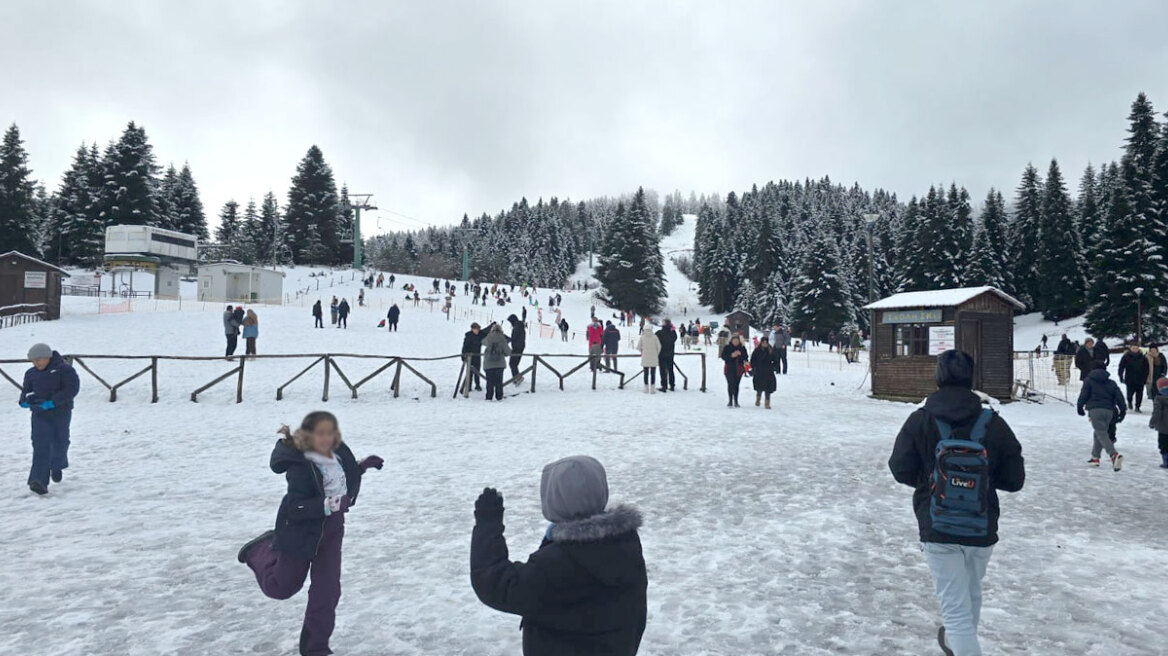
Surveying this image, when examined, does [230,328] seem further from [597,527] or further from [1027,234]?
[1027,234]

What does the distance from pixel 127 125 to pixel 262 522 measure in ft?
222

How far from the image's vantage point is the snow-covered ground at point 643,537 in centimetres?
383

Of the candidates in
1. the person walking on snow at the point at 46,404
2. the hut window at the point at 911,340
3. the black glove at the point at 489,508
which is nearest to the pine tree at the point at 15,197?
the person walking on snow at the point at 46,404

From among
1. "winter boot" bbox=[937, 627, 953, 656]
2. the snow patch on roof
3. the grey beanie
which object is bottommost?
"winter boot" bbox=[937, 627, 953, 656]

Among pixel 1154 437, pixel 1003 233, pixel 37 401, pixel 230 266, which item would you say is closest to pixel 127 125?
pixel 230 266

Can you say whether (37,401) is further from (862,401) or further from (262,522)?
(862,401)

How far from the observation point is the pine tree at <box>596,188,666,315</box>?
60062 millimetres

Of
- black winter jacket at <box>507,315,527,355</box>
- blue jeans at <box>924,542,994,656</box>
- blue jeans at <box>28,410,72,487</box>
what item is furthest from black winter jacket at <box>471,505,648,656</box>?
black winter jacket at <box>507,315,527,355</box>

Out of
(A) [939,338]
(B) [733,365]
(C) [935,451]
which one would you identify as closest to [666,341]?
(B) [733,365]

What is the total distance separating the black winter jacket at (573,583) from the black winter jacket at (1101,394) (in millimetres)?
8340

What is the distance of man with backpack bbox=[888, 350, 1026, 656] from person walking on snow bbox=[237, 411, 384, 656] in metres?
2.84

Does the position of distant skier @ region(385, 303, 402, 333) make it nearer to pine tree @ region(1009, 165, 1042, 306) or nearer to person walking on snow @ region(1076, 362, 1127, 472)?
person walking on snow @ region(1076, 362, 1127, 472)

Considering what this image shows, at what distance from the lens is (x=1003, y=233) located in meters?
56.6

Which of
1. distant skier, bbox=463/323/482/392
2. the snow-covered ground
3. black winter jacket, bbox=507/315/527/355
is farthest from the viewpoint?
black winter jacket, bbox=507/315/527/355
